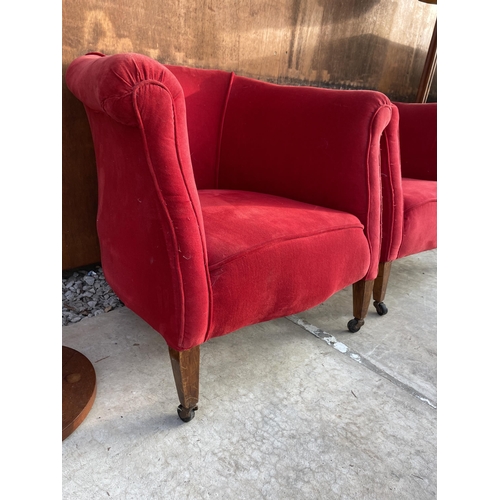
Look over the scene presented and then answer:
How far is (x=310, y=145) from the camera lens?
132 cm

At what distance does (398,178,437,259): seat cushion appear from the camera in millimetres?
1489

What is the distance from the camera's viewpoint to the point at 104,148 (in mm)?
1037

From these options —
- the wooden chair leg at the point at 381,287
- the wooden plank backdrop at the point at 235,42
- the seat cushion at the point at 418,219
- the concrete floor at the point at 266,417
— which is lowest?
the concrete floor at the point at 266,417

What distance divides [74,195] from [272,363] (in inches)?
37.2

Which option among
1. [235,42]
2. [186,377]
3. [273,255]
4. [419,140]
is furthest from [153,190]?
[419,140]

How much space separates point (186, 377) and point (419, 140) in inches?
58.4

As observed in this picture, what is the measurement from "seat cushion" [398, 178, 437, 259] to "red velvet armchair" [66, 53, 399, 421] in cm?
24

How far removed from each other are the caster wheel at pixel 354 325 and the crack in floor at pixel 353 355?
8cm

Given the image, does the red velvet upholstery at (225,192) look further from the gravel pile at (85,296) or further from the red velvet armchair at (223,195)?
the gravel pile at (85,296)

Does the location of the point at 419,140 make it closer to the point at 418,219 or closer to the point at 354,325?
the point at 418,219

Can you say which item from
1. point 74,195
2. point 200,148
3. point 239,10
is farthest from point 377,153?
point 74,195

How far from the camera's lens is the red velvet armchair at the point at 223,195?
83 cm

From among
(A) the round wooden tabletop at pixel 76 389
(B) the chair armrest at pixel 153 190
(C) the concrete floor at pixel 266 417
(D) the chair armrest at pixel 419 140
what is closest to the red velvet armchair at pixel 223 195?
(B) the chair armrest at pixel 153 190
